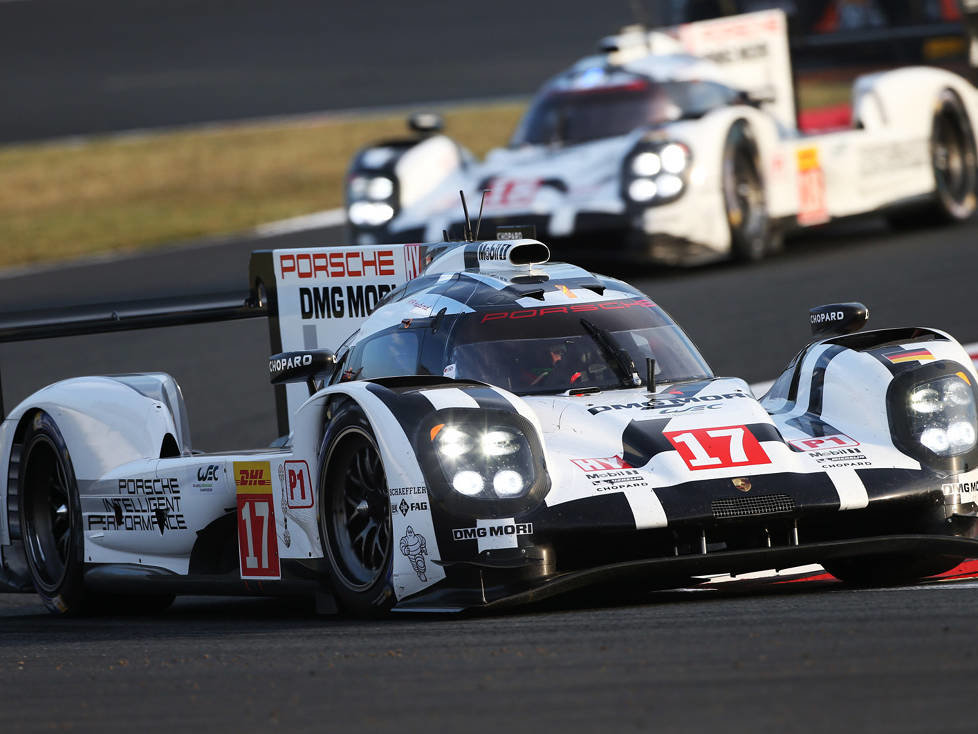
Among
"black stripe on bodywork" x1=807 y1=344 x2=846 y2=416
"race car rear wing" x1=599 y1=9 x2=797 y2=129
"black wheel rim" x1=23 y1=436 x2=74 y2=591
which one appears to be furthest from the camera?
Result: "race car rear wing" x1=599 y1=9 x2=797 y2=129

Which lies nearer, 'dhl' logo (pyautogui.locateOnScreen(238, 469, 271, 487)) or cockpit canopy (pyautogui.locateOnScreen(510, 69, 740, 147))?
'dhl' logo (pyautogui.locateOnScreen(238, 469, 271, 487))

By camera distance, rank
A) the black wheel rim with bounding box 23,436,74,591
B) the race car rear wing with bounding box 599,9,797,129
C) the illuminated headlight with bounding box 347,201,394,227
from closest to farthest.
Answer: the black wheel rim with bounding box 23,436,74,591, the illuminated headlight with bounding box 347,201,394,227, the race car rear wing with bounding box 599,9,797,129

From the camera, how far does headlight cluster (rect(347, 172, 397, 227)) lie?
14.4 metres

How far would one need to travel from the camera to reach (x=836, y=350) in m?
6.82

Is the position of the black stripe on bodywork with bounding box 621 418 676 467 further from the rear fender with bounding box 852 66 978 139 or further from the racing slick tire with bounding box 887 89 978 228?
the racing slick tire with bounding box 887 89 978 228

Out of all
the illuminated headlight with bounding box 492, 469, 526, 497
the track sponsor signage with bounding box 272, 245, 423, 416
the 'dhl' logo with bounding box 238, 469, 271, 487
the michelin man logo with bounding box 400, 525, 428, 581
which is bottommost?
the michelin man logo with bounding box 400, 525, 428, 581

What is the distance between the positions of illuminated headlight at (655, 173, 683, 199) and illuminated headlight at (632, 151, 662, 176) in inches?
2.6

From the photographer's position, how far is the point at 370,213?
1451 centimetres

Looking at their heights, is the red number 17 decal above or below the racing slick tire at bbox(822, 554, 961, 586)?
above

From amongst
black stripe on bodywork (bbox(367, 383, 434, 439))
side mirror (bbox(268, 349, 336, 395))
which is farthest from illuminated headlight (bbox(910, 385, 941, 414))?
side mirror (bbox(268, 349, 336, 395))

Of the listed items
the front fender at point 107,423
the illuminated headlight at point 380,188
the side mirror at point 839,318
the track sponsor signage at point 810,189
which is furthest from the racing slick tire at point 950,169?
the front fender at point 107,423

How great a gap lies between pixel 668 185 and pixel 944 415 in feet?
23.4

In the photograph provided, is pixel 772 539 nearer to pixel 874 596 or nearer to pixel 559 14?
pixel 874 596

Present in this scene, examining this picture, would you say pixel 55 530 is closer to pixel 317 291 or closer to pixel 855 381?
pixel 317 291
